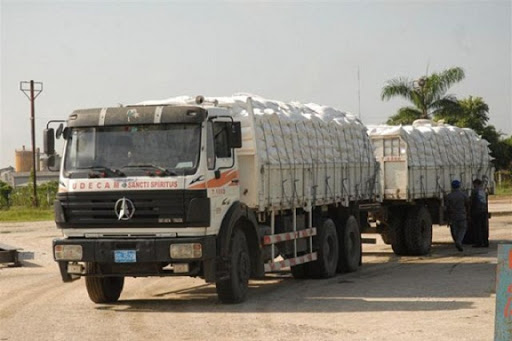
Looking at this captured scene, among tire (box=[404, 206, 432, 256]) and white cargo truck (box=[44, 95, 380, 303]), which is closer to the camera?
white cargo truck (box=[44, 95, 380, 303])

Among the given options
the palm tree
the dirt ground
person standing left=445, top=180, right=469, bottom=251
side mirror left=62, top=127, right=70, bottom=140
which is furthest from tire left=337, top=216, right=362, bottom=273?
the palm tree

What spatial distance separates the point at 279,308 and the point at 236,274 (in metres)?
0.86

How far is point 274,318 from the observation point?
12938mm

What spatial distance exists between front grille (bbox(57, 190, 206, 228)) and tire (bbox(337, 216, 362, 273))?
6.20m

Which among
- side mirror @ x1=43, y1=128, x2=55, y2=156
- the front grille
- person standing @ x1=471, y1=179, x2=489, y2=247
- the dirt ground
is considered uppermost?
side mirror @ x1=43, y1=128, x2=55, y2=156

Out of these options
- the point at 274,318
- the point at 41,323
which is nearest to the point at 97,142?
the point at 41,323

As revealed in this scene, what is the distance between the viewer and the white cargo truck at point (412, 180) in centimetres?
2258

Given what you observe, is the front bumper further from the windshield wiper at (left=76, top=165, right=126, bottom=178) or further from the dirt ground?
the windshield wiper at (left=76, top=165, right=126, bottom=178)

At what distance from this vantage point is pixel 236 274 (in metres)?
14.4

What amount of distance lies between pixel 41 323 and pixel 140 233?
72.0 inches

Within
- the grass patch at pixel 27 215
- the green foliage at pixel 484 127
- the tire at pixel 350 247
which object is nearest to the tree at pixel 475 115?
the green foliage at pixel 484 127

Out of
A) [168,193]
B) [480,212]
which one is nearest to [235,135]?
[168,193]

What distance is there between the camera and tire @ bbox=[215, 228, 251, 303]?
14.3 meters

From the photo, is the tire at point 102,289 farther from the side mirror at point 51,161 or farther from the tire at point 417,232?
the tire at point 417,232
